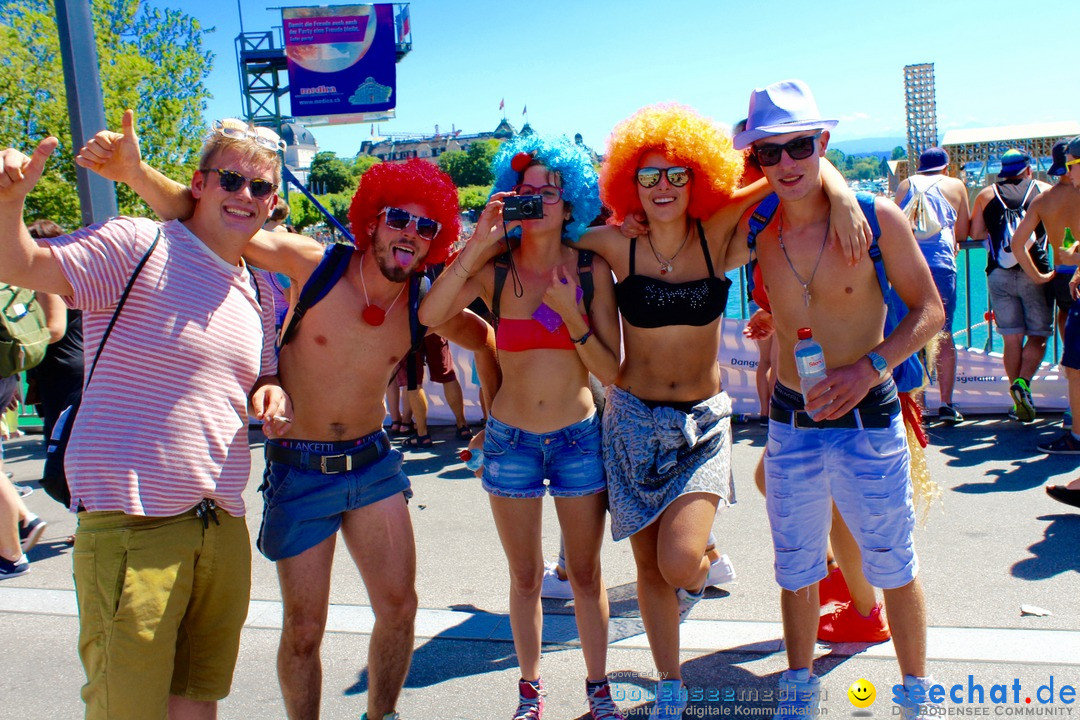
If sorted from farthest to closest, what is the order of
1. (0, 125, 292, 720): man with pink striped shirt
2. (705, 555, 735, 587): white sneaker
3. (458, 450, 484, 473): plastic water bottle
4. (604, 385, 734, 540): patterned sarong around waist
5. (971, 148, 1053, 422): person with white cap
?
(971, 148, 1053, 422): person with white cap → (705, 555, 735, 587): white sneaker → (458, 450, 484, 473): plastic water bottle → (604, 385, 734, 540): patterned sarong around waist → (0, 125, 292, 720): man with pink striped shirt

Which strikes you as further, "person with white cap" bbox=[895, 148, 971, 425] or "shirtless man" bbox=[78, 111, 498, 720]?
"person with white cap" bbox=[895, 148, 971, 425]

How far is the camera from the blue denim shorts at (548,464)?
3088 mm

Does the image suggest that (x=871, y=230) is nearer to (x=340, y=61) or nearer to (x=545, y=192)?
(x=545, y=192)

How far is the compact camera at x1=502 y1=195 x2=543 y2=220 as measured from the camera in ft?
10.0

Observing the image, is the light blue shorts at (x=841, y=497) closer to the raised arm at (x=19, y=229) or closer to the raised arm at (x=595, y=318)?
the raised arm at (x=595, y=318)

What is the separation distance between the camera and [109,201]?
441cm

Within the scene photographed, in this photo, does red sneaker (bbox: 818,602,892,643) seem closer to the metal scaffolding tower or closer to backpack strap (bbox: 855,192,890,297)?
backpack strap (bbox: 855,192,890,297)

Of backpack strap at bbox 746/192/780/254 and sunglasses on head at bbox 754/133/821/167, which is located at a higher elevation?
sunglasses on head at bbox 754/133/821/167

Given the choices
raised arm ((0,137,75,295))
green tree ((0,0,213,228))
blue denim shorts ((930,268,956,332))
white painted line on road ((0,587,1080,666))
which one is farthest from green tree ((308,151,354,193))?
raised arm ((0,137,75,295))

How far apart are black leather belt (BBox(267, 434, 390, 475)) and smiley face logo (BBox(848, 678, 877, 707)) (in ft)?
6.43

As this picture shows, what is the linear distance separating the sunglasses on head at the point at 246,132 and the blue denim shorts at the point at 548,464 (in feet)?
4.13

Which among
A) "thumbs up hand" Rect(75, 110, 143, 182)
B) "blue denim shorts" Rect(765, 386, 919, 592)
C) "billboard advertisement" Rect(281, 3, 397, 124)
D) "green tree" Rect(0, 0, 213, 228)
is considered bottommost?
"blue denim shorts" Rect(765, 386, 919, 592)

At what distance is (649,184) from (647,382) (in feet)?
2.41

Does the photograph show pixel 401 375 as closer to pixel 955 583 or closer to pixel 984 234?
pixel 955 583
